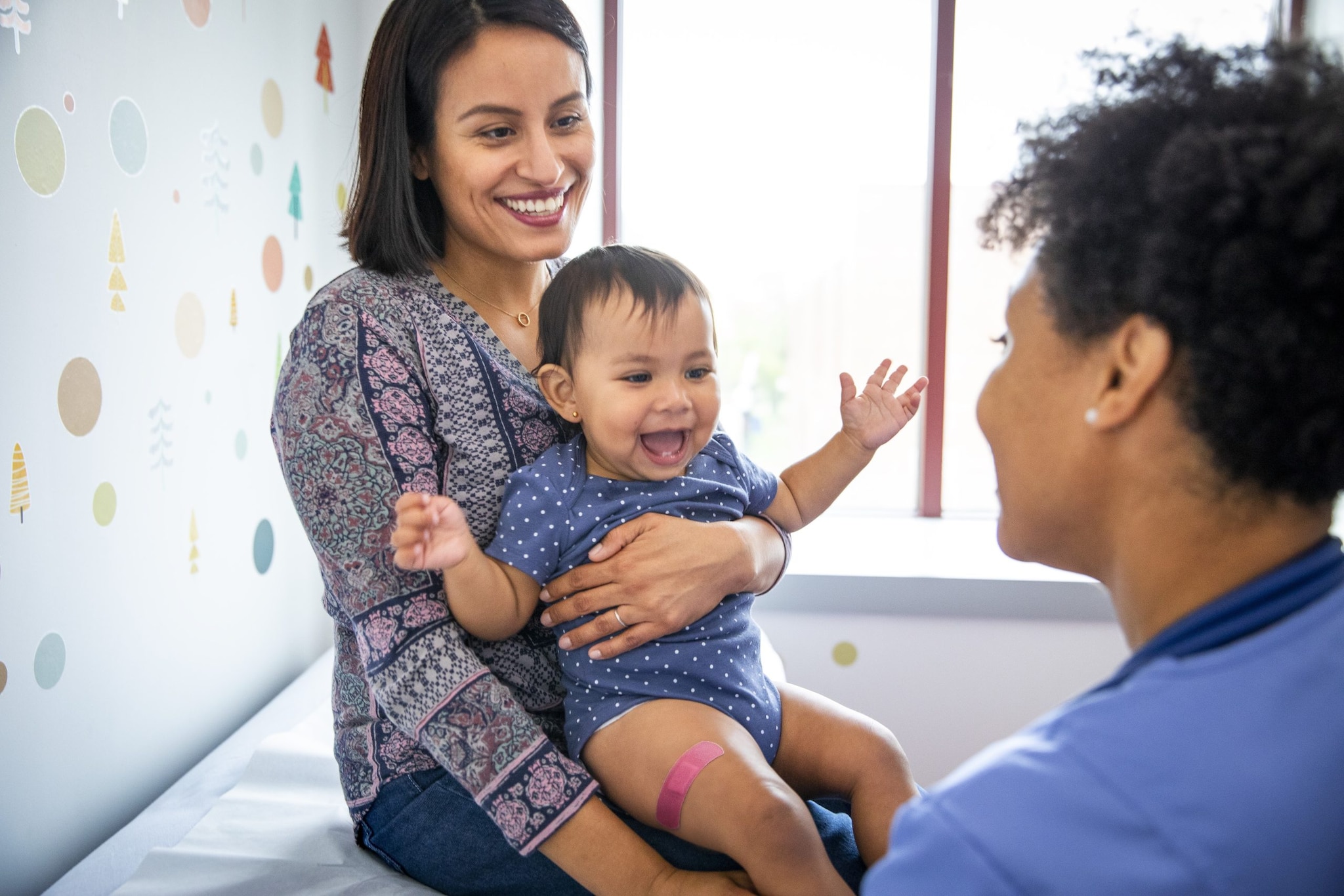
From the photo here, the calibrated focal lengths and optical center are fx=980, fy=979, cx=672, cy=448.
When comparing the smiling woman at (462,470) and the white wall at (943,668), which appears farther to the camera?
the white wall at (943,668)

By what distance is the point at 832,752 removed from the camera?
120 cm

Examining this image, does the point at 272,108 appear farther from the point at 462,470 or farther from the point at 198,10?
the point at 462,470

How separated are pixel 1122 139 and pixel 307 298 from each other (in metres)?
1.88

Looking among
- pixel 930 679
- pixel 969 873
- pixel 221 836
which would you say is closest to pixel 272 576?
pixel 221 836

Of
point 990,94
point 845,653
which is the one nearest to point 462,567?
point 845,653

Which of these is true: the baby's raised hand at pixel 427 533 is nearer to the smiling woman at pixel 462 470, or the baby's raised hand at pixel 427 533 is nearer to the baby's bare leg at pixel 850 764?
the smiling woman at pixel 462 470

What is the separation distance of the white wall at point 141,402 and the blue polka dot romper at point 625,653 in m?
0.66

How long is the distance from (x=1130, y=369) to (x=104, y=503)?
1386mm

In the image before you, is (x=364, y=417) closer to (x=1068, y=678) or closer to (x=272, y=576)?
(x=272, y=576)

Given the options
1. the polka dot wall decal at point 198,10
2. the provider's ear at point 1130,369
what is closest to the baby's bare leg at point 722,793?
the provider's ear at point 1130,369

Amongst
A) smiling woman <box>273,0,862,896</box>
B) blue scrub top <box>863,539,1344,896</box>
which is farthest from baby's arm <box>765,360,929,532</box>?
blue scrub top <box>863,539,1344,896</box>

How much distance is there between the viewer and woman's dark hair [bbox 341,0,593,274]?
4.08 feet

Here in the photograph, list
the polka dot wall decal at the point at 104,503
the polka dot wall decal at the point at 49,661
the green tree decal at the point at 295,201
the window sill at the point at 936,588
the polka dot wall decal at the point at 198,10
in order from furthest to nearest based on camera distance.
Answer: the window sill at the point at 936,588 < the green tree decal at the point at 295,201 < the polka dot wall decal at the point at 198,10 < the polka dot wall decal at the point at 104,503 < the polka dot wall decal at the point at 49,661

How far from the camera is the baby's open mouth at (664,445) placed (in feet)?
4.15
